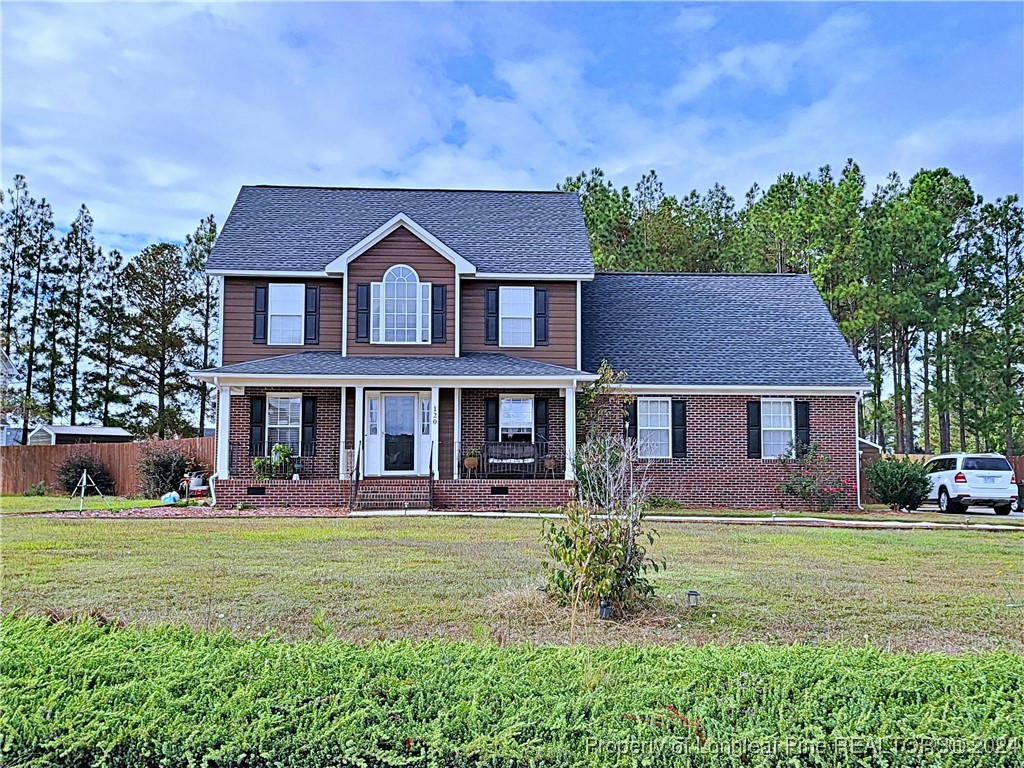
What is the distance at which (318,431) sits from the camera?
19.6 metres

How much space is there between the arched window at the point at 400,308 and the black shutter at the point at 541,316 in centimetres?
272

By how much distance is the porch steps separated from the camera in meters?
18.0

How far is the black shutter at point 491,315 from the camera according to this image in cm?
2080

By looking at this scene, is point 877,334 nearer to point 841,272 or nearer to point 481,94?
point 841,272

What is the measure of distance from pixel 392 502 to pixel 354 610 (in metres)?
11.2

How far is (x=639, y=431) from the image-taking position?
67.2 ft

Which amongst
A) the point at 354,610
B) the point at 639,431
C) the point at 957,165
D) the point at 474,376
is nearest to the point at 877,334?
the point at 957,165

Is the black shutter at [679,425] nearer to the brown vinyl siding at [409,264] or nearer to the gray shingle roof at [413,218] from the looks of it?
the gray shingle roof at [413,218]

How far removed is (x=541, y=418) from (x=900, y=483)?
8.76 metres

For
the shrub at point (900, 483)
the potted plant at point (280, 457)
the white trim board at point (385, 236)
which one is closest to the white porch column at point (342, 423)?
the potted plant at point (280, 457)

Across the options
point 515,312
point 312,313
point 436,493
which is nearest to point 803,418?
point 515,312

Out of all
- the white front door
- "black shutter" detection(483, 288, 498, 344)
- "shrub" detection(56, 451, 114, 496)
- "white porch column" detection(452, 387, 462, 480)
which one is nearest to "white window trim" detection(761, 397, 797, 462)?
"black shutter" detection(483, 288, 498, 344)

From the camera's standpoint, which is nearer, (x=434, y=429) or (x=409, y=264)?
(x=434, y=429)

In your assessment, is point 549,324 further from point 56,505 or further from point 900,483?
point 56,505
